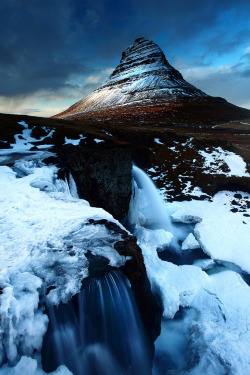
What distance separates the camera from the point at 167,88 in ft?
416

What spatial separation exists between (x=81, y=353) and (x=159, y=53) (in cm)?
20779

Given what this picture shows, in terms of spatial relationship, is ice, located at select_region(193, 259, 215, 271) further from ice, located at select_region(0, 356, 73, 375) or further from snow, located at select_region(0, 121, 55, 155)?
snow, located at select_region(0, 121, 55, 155)

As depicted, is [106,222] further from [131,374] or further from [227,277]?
[227,277]

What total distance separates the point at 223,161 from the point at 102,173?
2103 cm

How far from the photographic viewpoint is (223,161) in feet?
93.2

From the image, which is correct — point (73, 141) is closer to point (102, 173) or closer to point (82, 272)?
point (102, 173)

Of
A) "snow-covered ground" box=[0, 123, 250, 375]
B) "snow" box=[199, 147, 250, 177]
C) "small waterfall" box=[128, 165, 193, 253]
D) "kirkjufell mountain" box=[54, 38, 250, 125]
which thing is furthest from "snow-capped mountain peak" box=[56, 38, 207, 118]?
"snow-covered ground" box=[0, 123, 250, 375]

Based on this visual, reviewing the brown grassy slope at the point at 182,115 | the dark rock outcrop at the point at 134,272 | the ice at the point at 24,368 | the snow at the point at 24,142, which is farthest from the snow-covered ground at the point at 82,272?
the brown grassy slope at the point at 182,115

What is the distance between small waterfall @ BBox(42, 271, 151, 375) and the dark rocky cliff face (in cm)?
947

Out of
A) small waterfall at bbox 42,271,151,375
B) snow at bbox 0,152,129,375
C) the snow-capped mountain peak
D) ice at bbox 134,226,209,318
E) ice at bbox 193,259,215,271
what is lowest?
ice at bbox 193,259,215,271

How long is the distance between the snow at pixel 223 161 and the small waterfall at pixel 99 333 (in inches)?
951

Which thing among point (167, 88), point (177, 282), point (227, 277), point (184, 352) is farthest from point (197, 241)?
Answer: point (167, 88)

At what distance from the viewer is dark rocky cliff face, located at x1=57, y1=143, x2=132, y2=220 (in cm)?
1389

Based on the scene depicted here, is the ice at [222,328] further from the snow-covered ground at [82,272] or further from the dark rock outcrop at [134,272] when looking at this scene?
the dark rock outcrop at [134,272]
